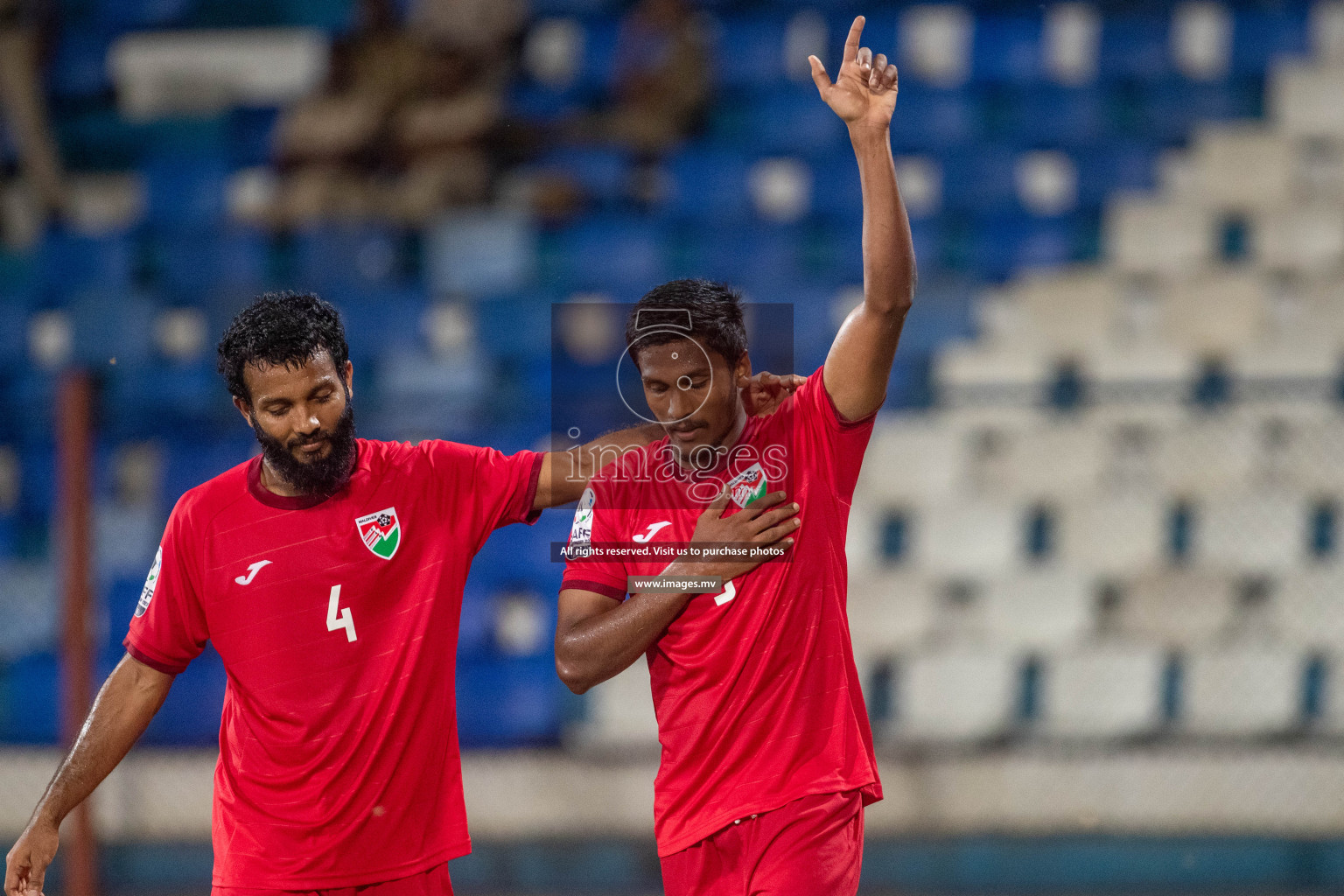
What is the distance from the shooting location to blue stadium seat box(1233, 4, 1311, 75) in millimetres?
6645

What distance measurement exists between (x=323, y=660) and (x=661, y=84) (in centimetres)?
516

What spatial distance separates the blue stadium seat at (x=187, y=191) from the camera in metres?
6.62

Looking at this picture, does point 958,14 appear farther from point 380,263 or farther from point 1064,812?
point 1064,812

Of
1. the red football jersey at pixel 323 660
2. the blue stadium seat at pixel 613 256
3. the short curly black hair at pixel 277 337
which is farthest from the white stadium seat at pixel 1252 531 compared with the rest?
the short curly black hair at pixel 277 337

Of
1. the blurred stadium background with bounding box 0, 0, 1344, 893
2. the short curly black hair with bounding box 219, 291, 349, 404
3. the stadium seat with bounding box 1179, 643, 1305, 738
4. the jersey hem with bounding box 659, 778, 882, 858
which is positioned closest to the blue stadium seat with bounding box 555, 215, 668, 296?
the blurred stadium background with bounding box 0, 0, 1344, 893

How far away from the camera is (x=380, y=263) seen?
648cm

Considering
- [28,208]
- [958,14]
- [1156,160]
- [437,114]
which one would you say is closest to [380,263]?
[437,114]

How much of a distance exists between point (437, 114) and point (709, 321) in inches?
195

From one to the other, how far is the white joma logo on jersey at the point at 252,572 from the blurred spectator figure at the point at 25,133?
5255mm

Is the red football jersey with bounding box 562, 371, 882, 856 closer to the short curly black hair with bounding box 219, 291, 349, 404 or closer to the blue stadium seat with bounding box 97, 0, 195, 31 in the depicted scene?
the short curly black hair with bounding box 219, 291, 349, 404

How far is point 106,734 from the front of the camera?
7.74ft

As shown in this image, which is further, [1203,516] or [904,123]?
[904,123]

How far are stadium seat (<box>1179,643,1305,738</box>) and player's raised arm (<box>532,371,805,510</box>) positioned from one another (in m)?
3.84

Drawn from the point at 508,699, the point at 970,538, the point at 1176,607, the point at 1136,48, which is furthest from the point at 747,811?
the point at 1136,48
